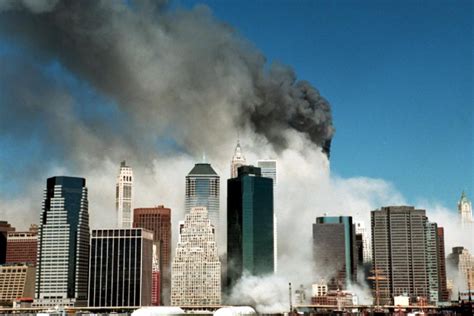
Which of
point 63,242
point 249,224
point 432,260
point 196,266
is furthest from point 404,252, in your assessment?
point 63,242

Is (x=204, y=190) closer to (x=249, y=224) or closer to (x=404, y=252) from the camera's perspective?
(x=249, y=224)

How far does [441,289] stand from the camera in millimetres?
180250

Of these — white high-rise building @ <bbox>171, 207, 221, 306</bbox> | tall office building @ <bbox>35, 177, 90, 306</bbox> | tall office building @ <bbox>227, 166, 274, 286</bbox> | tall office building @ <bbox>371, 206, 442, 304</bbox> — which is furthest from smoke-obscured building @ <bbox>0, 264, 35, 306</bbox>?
tall office building @ <bbox>371, 206, 442, 304</bbox>

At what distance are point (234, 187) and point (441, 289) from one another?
201 ft

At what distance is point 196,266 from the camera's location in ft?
503

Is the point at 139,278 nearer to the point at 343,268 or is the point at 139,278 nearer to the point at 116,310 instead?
the point at 116,310

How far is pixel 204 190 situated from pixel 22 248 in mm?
44792

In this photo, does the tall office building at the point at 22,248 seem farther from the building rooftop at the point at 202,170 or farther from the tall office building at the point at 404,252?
the tall office building at the point at 404,252

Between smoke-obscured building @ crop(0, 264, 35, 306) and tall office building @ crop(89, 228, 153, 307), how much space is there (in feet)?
70.0

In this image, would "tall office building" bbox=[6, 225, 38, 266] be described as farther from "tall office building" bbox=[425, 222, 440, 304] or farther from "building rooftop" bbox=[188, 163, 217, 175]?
"tall office building" bbox=[425, 222, 440, 304]

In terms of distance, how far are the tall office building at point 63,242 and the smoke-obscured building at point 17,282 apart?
7.62m

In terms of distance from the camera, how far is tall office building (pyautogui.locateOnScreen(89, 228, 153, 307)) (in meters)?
145

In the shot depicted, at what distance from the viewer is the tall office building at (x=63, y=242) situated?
154 metres

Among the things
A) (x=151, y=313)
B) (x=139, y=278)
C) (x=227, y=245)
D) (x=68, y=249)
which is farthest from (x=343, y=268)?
(x=151, y=313)
